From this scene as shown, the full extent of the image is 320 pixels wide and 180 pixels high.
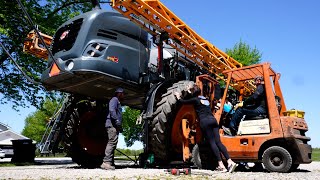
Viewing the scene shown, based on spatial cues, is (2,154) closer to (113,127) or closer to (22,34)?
(22,34)

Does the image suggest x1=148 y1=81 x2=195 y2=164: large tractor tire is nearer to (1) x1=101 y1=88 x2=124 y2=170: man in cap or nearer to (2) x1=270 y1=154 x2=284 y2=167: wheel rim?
(1) x1=101 y1=88 x2=124 y2=170: man in cap

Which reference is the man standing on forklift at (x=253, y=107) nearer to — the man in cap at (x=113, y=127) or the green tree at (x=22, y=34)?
the man in cap at (x=113, y=127)

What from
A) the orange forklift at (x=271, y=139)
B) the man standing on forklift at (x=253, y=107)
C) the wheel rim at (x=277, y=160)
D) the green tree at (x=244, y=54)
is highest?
the green tree at (x=244, y=54)

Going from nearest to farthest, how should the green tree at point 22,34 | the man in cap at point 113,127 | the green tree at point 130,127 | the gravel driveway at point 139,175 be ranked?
the gravel driveway at point 139,175
the man in cap at point 113,127
the green tree at point 22,34
the green tree at point 130,127

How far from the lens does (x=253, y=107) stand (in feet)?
26.0

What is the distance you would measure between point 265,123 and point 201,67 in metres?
3.60

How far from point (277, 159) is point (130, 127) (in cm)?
4204

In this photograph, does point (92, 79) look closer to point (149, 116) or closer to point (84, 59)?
point (84, 59)

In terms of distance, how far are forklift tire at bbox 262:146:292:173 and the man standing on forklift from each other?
888 millimetres

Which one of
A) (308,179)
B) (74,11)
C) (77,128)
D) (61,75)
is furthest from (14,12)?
(308,179)

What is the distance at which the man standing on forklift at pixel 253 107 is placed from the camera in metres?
7.81

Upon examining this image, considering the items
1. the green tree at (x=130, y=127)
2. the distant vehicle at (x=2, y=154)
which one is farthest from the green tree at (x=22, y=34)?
the green tree at (x=130, y=127)

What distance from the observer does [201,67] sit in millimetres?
10727

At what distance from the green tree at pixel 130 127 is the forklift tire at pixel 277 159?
37070mm
